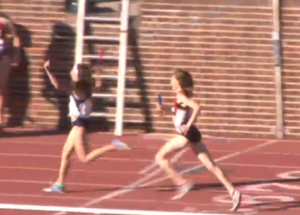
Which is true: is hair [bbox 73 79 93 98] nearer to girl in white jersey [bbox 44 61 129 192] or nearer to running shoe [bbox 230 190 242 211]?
girl in white jersey [bbox 44 61 129 192]

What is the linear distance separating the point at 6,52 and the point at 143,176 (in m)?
4.36

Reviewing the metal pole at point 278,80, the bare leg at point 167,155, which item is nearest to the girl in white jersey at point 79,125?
the bare leg at point 167,155

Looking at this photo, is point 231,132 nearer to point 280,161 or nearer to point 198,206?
point 280,161

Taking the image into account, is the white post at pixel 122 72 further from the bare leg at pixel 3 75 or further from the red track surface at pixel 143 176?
the bare leg at pixel 3 75

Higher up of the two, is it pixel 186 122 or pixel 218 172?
pixel 186 122

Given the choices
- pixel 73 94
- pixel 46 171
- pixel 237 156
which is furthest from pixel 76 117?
pixel 237 156

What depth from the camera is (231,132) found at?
50.3 ft

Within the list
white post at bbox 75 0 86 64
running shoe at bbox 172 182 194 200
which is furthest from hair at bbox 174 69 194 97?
white post at bbox 75 0 86 64

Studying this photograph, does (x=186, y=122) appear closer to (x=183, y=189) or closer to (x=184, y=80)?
(x=184, y=80)

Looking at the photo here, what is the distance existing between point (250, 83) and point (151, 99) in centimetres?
171

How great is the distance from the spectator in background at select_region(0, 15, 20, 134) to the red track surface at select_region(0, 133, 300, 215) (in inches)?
37.1

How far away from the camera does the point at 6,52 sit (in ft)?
48.9

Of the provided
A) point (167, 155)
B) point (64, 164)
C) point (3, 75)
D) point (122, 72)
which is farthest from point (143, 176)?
point (3, 75)

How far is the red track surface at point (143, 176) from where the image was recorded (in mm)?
9883
